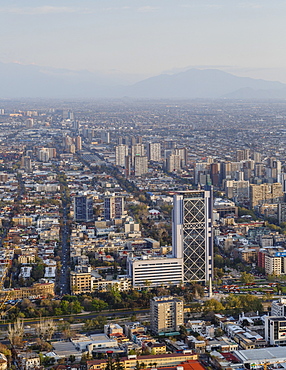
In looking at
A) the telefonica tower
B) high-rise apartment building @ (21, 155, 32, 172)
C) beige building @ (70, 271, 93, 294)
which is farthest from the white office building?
high-rise apartment building @ (21, 155, 32, 172)

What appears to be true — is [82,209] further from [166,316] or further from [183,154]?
[183,154]

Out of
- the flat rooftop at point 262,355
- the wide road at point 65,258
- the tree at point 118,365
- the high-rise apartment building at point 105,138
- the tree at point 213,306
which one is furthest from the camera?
the high-rise apartment building at point 105,138

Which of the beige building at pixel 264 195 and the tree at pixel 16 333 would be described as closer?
the tree at pixel 16 333

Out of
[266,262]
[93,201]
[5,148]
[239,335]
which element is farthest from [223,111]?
[239,335]

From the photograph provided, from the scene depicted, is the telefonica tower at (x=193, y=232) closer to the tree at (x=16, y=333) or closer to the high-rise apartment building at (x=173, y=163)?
the tree at (x=16, y=333)

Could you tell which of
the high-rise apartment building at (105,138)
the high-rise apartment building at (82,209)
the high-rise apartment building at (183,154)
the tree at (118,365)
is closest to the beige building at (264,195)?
the high-rise apartment building at (82,209)

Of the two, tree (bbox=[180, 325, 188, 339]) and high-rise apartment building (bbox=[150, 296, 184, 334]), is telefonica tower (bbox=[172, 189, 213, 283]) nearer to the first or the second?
high-rise apartment building (bbox=[150, 296, 184, 334])

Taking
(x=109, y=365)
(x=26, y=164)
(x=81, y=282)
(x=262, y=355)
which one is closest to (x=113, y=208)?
(x=81, y=282)
